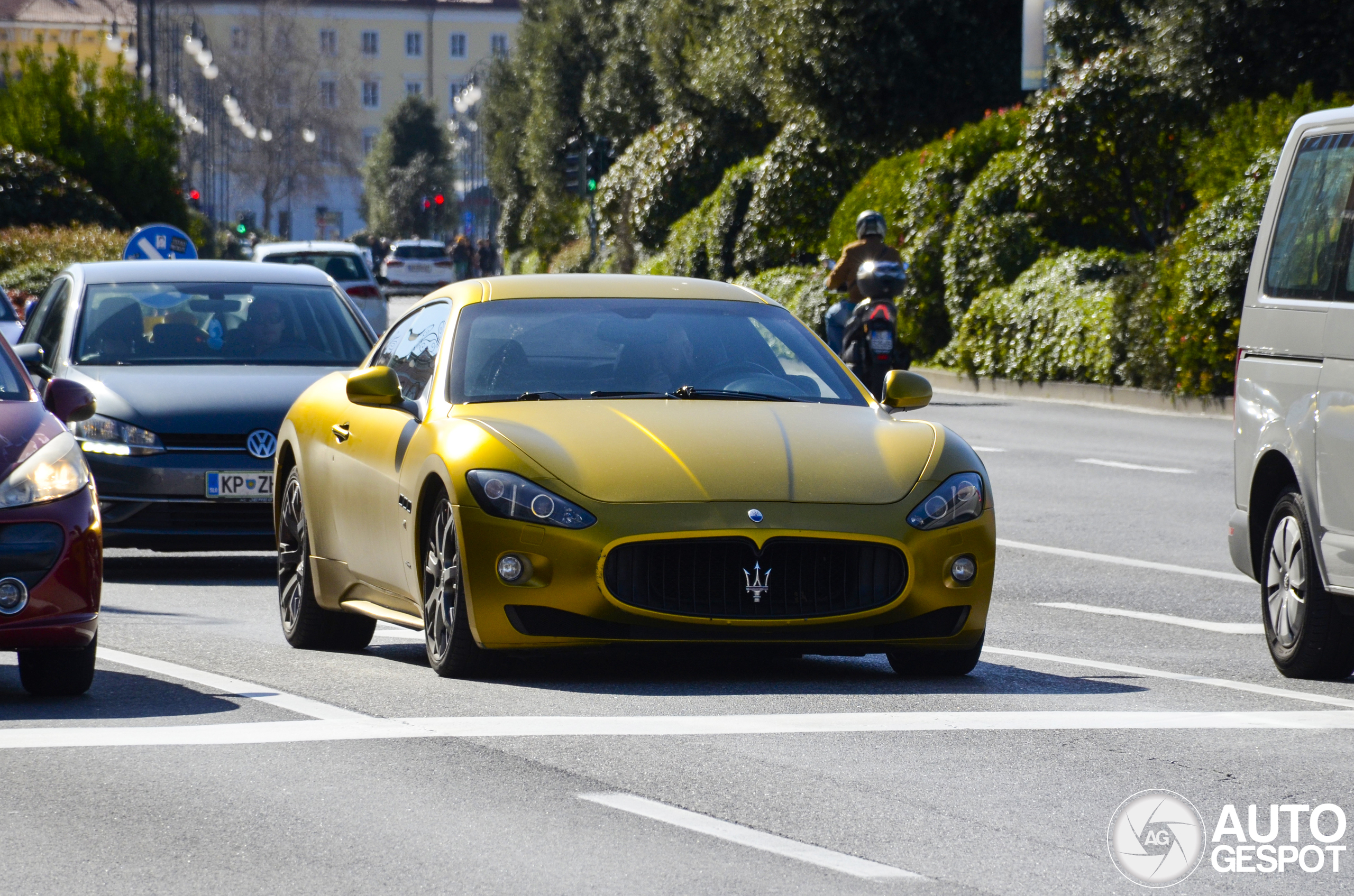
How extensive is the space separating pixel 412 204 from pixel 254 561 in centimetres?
11695

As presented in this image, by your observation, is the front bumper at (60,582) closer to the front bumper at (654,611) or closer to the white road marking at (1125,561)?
the front bumper at (654,611)

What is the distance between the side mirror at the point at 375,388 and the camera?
27.8 ft

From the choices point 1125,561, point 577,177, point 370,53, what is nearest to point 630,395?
point 1125,561

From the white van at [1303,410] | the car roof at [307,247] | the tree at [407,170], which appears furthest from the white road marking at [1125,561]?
the tree at [407,170]

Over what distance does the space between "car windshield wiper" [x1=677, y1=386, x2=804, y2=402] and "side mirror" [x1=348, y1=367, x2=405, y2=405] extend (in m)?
1.00

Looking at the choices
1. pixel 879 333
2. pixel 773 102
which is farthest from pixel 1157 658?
pixel 773 102

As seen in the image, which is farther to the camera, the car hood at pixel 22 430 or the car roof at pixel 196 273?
the car roof at pixel 196 273

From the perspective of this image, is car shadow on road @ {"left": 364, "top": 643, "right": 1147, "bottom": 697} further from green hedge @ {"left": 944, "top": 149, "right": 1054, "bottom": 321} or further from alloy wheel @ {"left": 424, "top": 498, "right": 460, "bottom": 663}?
green hedge @ {"left": 944, "top": 149, "right": 1054, "bottom": 321}

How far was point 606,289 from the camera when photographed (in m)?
8.95

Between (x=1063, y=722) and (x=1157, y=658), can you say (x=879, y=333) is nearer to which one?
(x=1157, y=658)

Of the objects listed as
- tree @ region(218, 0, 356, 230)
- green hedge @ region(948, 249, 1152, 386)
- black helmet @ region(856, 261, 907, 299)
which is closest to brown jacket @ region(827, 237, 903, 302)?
black helmet @ region(856, 261, 907, 299)

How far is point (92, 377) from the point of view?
12438 mm

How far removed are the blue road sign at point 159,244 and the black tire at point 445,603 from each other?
18.1 m

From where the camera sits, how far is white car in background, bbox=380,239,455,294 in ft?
250
